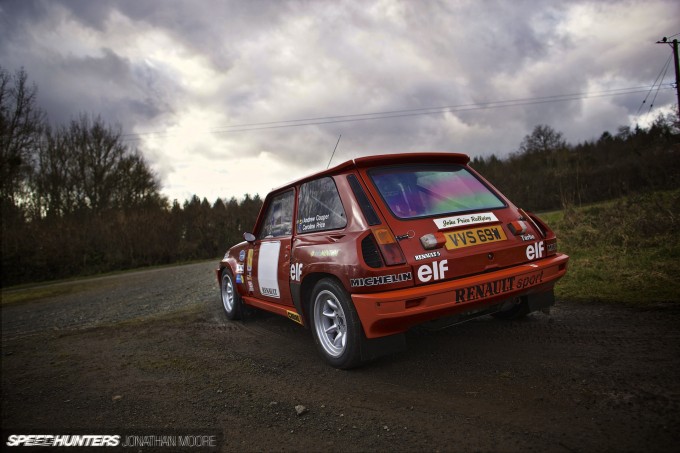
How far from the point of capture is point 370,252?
9.34 ft

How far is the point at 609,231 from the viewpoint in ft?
23.5

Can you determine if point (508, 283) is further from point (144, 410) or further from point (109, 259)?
point (109, 259)

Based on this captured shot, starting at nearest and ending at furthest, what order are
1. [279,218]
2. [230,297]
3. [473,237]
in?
[473,237] < [279,218] < [230,297]

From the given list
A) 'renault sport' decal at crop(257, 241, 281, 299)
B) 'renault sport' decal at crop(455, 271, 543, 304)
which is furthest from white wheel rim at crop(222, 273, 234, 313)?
'renault sport' decal at crop(455, 271, 543, 304)

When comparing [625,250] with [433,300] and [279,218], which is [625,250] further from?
[279,218]

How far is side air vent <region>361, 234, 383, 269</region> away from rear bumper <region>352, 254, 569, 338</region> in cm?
A: 22

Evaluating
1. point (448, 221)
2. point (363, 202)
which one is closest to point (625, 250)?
point (448, 221)

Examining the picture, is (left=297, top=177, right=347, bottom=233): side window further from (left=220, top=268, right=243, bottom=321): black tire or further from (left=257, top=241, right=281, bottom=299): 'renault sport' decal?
(left=220, top=268, right=243, bottom=321): black tire

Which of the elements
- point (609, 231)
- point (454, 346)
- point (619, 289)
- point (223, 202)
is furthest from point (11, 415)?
point (223, 202)

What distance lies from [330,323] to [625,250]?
541cm

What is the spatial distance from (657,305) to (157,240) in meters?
22.6

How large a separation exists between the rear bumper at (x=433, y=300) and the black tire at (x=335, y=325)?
0.14 meters

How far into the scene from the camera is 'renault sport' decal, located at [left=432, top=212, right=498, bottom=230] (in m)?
3.04

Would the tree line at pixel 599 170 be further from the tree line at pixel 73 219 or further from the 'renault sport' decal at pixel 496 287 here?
the tree line at pixel 73 219
